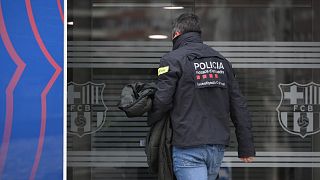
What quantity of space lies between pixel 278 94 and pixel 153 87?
5.73ft

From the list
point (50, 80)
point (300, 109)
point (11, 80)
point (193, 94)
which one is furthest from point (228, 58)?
point (11, 80)

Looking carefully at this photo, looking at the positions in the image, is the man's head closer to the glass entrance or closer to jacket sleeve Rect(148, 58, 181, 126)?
jacket sleeve Rect(148, 58, 181, 126)

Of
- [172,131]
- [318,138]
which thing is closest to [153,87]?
[172,131]

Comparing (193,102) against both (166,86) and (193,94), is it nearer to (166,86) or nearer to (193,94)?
(193,94)

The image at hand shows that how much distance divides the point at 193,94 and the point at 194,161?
42 centimetres

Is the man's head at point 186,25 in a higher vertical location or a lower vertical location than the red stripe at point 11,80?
higher

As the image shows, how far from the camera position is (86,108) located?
510cm

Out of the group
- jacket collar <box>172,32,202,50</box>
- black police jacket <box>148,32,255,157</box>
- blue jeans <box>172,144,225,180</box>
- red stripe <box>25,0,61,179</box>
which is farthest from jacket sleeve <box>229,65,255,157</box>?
red stripe <box>25,0,61,179</box>

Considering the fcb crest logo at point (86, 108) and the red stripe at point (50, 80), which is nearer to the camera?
the red stripe at point (50, 80)

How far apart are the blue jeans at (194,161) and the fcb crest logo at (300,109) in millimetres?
1557

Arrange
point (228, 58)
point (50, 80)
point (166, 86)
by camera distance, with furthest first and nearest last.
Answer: point (228, 58) < point (50, 80) < point (166, 86)

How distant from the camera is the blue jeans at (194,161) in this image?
3.70 metres

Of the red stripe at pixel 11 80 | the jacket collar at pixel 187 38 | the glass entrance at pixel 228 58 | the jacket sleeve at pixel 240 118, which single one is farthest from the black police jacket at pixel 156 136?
→ the glass entrance at pixel 228 58

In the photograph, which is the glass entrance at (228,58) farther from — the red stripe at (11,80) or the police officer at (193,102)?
the police officer at (193,102)
